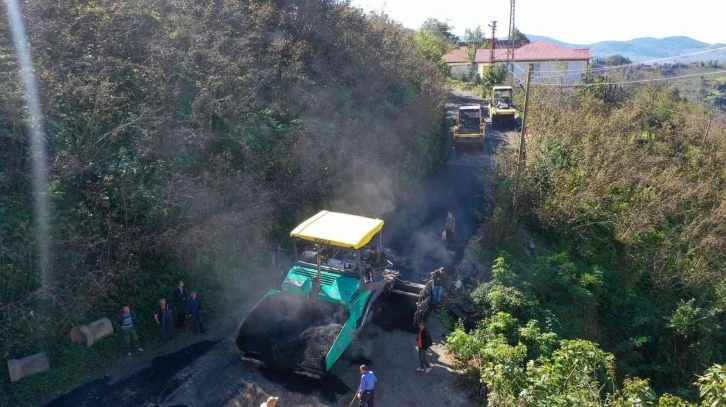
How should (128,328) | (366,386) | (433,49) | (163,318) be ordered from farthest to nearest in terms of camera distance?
1. (433,49)
2. (163,318)
3. (128,328)
4. (366,386)

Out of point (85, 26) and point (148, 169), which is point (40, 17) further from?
point (148, 169)

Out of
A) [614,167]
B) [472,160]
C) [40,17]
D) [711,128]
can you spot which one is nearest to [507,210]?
[614,167]

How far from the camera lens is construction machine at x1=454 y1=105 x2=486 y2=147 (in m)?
25.5

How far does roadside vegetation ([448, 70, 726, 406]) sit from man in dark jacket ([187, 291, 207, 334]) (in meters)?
5.54

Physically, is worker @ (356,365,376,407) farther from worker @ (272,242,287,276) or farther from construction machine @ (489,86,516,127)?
construction machine @ (489,86,516,127)

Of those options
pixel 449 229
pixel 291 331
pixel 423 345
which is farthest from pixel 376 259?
pixel 449 229

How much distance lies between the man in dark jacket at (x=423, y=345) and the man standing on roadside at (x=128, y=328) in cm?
577

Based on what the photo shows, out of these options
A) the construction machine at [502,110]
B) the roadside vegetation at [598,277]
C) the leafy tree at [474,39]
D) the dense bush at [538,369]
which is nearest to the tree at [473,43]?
the leafy tree at [474,39]

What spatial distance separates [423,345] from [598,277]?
7.47 meters

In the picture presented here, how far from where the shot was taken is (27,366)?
8555mm

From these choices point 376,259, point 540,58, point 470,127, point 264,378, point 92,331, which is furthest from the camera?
point 540,58

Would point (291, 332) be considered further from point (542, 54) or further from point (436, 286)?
point (542, 54)

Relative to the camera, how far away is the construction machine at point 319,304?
882 centimetres

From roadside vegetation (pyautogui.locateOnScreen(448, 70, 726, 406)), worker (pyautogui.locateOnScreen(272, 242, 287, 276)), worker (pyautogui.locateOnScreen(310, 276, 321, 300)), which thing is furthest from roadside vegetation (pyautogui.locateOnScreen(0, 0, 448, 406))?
roadside vegetation (pyautogui.locateOnScreen(448, 70, 726, 406))
